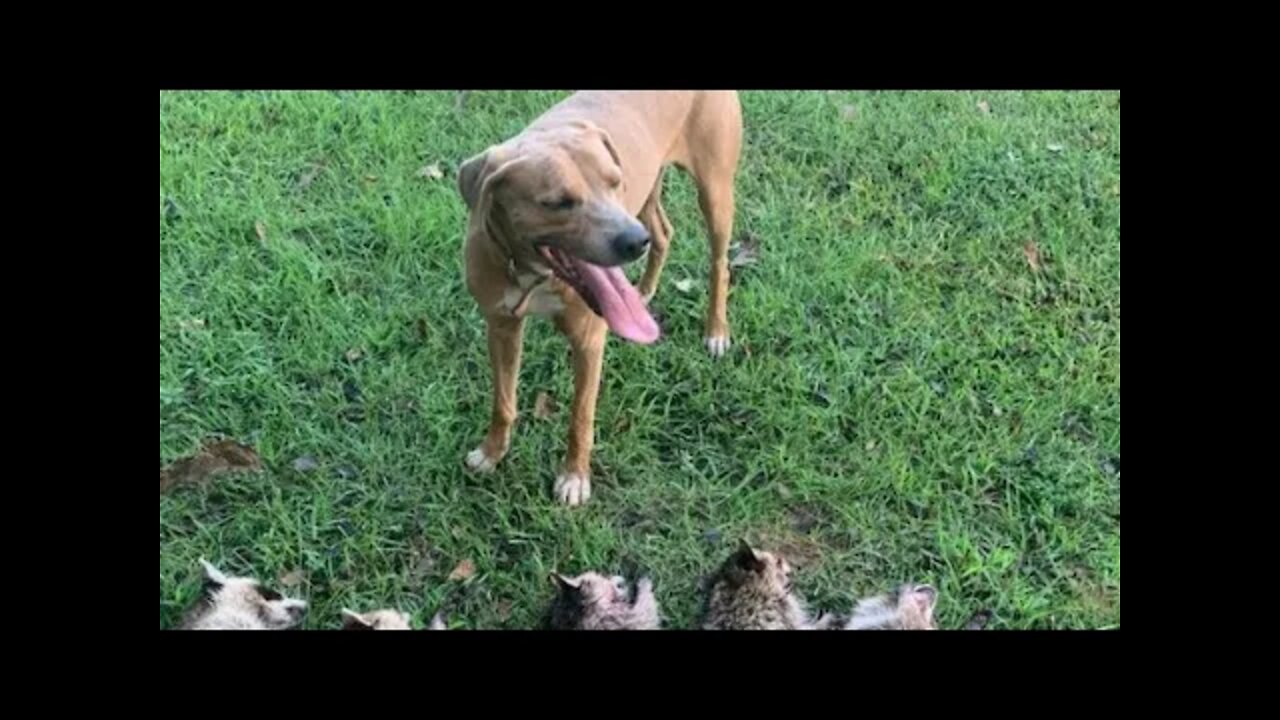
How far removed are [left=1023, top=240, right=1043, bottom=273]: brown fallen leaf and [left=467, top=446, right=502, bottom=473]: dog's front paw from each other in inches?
106

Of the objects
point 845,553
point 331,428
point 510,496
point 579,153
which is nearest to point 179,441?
point 331,428

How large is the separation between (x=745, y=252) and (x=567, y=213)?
6.35 ft

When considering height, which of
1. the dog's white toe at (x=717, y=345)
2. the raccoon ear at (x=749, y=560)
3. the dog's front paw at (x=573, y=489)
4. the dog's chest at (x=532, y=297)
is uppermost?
the dog's chest at (x=532, y=297)

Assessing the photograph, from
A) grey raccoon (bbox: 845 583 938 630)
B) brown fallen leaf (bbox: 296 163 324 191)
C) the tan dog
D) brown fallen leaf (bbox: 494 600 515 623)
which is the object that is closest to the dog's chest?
the tan dog

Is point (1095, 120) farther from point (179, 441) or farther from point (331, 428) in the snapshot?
point (179, 441)

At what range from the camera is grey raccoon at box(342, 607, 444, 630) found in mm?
3205

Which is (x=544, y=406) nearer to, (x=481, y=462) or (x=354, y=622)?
(x=481, y=462)

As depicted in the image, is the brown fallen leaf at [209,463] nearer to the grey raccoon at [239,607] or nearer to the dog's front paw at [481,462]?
the grey raccoon at [239,607]

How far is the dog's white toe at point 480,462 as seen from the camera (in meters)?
3.84

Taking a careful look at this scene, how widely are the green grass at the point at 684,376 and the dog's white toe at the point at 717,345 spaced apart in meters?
0.05

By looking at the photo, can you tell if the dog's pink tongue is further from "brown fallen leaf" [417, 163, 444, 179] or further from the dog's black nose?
"brown fallen leaf" [417, 163, 444, 179]

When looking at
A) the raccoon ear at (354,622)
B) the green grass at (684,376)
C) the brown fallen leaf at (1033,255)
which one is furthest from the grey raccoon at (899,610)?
the brown fallen leaf at (1033,255)

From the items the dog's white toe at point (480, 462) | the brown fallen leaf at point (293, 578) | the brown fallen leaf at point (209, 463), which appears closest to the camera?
the brown fallen leaf at point (293, 578)

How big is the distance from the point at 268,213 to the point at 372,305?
86 cm
